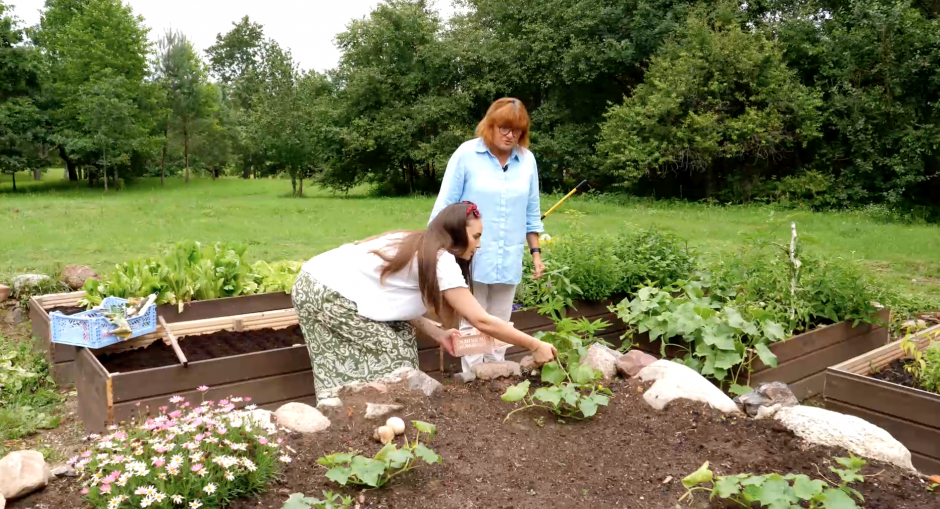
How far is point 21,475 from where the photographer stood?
6.34 ft

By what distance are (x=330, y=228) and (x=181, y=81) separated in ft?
59.0

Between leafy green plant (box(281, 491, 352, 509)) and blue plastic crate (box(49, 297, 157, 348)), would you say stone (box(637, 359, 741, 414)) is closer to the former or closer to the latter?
leafy green plant (box(281, 491, 352, 509))

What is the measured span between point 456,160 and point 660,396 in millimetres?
1466

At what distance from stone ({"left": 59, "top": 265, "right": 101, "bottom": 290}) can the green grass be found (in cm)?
121

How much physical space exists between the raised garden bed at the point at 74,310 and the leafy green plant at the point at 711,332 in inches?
88.1

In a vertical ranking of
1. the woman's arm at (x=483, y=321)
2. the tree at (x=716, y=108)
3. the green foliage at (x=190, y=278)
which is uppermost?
the tree at (x=716, y=108)

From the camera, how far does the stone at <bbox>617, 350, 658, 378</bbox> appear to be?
3.14 metres

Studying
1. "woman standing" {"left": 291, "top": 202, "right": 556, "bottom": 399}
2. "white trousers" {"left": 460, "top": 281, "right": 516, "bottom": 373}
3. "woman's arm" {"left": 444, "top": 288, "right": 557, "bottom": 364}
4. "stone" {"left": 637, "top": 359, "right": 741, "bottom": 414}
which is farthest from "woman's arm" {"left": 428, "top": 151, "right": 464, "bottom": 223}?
"stone" {"left": 637, "top": 359, "right": 741, "bottom": 414}

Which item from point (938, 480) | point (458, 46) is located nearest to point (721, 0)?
point (458, 46)

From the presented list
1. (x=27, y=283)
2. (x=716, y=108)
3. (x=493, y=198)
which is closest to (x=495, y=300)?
(x=493, y=198)

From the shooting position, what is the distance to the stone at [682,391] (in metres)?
2.77

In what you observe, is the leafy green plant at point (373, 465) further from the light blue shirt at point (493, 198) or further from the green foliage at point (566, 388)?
the light blue shirt at point (493, 198)

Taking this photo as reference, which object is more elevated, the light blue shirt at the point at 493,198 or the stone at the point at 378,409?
the light blue shirt at the point at 493,198

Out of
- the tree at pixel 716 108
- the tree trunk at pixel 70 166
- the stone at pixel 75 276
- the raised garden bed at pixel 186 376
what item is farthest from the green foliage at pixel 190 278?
the tree trunk at pixel 70 166
